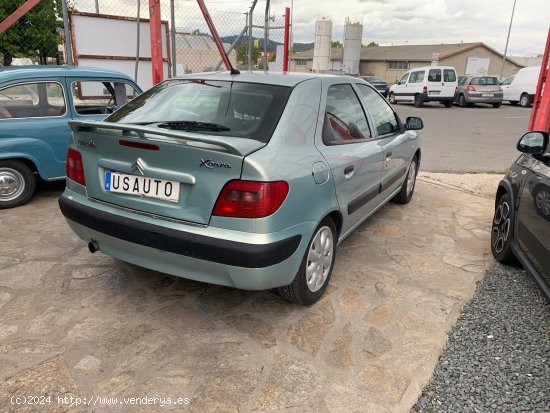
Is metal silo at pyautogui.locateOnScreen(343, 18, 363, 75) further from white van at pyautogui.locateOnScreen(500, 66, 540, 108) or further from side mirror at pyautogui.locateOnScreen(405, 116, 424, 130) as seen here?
side mirror at pyautogui.locateOnScreen(405, 116, 424, 130)

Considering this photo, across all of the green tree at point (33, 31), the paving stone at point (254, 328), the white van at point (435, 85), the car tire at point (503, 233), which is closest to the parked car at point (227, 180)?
the paving stone at point (254, 328)

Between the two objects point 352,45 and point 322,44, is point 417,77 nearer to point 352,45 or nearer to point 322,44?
point 322,44

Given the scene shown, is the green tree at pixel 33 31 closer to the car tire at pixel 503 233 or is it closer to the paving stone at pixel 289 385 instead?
the car tire at pixel 503 233

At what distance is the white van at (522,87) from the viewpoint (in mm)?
22297

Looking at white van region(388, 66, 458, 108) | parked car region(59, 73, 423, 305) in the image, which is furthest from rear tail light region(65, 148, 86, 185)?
white van region(388, 66, 458, 108)

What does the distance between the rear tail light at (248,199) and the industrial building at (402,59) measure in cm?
4129

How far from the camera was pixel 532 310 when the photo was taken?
3.11 metres

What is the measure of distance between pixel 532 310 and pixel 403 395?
1.46 meters

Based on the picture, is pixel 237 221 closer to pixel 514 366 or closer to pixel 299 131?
Result: pixel 299 131

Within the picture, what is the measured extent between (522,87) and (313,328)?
2464cm

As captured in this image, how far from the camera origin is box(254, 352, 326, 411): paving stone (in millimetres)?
2195

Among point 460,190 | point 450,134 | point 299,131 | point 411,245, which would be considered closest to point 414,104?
point 450,134

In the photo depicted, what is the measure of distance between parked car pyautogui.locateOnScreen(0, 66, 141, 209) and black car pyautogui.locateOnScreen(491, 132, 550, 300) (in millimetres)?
4637

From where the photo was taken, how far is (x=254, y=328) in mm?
2805
